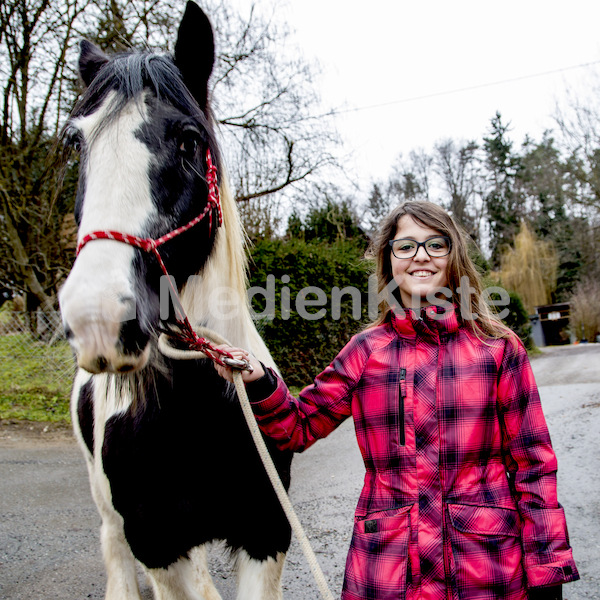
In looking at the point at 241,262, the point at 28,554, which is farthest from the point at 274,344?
the point at 241,262

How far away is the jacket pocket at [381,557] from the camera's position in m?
1.37

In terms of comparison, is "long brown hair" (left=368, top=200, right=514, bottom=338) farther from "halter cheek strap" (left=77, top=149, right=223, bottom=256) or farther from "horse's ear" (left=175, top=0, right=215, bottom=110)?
"horse's ear" (left=175, top=0, right=215, bottom=110)

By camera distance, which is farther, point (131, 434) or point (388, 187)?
point (388, 187)

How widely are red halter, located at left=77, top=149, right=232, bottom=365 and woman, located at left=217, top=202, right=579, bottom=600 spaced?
99 millimetres

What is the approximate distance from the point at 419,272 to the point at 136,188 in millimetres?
955

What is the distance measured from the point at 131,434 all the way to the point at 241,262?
2.33 ft

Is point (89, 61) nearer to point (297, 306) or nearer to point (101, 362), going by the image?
point (101, 362)

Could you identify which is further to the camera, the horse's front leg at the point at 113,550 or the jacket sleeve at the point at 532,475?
the horse's front leg at the point at 113,550

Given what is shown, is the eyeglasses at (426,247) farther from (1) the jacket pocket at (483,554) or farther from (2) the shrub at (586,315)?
(2) the shrub at (586,315)

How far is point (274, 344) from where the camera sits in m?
8.44

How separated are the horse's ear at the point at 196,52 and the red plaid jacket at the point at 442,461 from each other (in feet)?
3.45

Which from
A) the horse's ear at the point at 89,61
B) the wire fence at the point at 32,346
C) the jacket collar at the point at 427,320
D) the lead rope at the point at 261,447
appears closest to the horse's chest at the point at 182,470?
the lead rope at the point at 261,447

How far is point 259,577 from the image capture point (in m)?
1.75

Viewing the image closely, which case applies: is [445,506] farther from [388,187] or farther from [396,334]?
[388,187]
